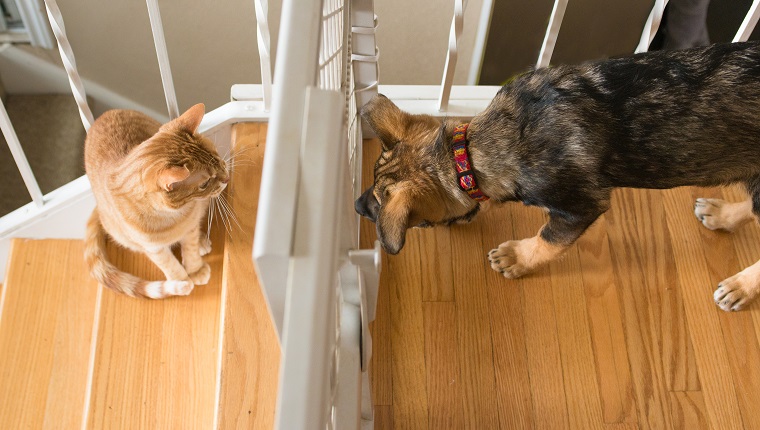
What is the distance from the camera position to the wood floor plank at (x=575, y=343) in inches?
67.8

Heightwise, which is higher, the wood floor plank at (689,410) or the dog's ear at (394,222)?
the dog's ear at (394,222)

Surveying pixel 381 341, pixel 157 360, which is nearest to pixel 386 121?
pixel 381 341

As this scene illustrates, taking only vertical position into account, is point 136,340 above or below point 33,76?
above

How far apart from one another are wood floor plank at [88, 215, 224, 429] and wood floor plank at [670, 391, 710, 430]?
4.00ft

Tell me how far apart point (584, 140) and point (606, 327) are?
599 millimetres

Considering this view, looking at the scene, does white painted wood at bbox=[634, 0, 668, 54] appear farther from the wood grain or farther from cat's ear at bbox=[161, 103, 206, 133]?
cat's ear at bbox=[161, 103, 206, 133]

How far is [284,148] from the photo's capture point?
77 cm

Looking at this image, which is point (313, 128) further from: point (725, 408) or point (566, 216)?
point (725, 408)

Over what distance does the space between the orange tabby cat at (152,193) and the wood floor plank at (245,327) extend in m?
0.12

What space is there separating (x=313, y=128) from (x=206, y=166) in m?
1.05

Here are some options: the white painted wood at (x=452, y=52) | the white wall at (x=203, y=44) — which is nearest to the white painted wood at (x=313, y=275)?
the white painted wood at (x=452, y=52)

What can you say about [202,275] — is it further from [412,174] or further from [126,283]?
[412,174]

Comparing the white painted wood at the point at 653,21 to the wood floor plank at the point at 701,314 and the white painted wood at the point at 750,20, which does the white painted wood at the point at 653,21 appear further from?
the wood floor plank at the point at 701,314

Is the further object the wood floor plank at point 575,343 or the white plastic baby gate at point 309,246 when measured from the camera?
the wood floor plank at point 575,343
